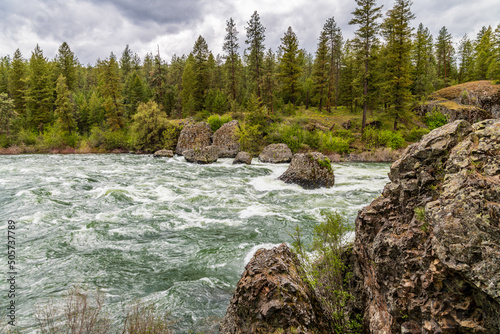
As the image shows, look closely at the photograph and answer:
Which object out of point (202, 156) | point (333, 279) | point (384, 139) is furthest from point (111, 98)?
point (333, 279)

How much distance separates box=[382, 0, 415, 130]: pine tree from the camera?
3119cm

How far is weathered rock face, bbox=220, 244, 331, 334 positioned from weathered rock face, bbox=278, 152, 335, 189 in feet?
34.7

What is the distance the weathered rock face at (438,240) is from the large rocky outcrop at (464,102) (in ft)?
102

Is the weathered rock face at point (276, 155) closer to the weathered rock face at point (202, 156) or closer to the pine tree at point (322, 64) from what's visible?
the weathered rock face at point (202, 156)

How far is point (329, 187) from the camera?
14.4 metres

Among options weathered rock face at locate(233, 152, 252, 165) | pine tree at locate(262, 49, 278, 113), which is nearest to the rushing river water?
weathered rock face at locate(233, 152, 252, 165)

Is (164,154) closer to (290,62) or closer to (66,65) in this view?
(290,62)

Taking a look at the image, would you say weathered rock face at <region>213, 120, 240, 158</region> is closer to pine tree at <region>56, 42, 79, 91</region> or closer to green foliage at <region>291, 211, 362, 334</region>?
green foliage at <region>291, 211, 362, 334</region>

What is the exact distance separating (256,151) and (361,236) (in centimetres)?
2604

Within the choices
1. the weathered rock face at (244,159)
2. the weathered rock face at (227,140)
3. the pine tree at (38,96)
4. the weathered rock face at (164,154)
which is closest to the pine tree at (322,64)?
the weathered rock face at (227,140)

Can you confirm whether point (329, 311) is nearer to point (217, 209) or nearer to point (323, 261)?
point (323, 261)

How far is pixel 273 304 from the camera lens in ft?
11.3

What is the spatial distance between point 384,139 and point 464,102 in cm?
1648

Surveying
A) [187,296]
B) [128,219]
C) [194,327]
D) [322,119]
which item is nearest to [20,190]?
[128,219]
